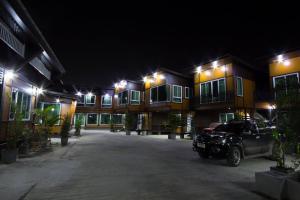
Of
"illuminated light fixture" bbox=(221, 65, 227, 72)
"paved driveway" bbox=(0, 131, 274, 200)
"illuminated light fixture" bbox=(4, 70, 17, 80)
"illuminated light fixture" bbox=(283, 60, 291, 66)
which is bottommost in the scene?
"paved driveway" bbox=(0, 131, 274, 200)

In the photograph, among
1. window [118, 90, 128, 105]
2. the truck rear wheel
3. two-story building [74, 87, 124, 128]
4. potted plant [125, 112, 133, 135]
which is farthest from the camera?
two-story building [74, 87, 124, 128]

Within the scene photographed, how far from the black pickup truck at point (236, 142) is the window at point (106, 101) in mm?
28726

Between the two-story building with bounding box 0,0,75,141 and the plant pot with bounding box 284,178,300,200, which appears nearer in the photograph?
the plant pot with bounding box 284,178,300,200

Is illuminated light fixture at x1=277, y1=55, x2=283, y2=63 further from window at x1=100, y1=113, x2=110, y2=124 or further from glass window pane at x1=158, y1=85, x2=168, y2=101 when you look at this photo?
window at x1=100, y1=113, x2=110, y2=124

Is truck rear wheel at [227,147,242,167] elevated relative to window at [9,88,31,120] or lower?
lower

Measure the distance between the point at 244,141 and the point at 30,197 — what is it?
738 cm

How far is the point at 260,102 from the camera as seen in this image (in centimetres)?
1864

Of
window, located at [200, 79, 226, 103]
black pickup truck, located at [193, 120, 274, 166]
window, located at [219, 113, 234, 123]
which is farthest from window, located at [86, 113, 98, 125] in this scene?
black pickup truck, located at [193, 120, 274, 166]

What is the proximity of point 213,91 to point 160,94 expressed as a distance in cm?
634

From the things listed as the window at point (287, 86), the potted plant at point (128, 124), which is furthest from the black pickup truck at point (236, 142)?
the potted plant at point (128, 124)

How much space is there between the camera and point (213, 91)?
19.0m

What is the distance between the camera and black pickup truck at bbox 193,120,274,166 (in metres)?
7.59

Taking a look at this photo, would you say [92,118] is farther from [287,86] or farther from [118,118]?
[287,86]

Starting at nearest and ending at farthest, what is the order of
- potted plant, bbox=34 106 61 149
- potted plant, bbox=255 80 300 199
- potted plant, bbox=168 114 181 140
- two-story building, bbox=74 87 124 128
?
potted plant, bbox=255 80 300 199 < potted plant, bbox=34 106 61 149 < potted plant, bbox=168 114 181 140 < two-story building, bbox=74 87 124 128
